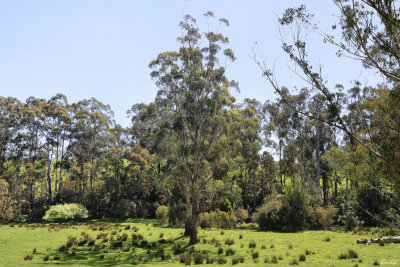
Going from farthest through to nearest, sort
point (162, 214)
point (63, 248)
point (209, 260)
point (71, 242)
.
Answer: point (162, 214), point (71, 242), point (63, 248), point (209, 260)

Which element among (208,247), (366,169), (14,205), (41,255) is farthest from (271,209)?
(14,205)

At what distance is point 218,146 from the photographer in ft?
78.9

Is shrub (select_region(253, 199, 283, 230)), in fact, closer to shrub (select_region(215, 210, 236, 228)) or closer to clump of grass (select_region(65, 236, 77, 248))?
shrub (select_region(215, 210, 236, 228))

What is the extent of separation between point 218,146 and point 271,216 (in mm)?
13192

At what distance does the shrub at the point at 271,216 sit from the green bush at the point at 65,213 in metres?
23.9

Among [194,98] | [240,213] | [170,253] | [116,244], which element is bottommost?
[170,253]

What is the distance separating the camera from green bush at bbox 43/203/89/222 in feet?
134

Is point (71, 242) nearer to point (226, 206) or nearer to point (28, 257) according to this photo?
point (28, 257)

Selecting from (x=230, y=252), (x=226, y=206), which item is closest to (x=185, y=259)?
(x=230, y=252)

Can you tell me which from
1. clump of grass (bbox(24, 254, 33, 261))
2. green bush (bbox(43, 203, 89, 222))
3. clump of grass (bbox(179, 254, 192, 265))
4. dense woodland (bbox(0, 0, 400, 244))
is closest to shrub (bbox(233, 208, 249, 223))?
dense woodland (bbox(0, 0, 400, 244))

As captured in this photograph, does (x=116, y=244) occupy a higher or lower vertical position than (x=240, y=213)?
lower

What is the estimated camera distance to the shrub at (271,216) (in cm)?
3316

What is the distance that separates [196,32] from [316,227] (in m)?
23.7

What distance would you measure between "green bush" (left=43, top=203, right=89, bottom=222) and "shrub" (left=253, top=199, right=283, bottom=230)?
23.9m
